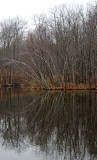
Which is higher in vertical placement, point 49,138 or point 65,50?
point 65,50

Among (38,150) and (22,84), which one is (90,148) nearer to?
(38,150)

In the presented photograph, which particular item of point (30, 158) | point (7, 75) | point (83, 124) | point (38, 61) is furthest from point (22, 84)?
point (30, 158)

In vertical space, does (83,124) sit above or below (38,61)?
below

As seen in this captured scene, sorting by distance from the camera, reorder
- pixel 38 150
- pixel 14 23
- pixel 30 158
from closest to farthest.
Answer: pixel 30 158, pixel 38 150, pixel 14 23

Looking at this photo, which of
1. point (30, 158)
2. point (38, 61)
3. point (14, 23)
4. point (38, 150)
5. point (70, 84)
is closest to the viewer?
point (30, 158)

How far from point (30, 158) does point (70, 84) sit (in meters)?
25.5

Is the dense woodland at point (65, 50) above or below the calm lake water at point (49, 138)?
above

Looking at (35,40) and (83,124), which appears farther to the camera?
(35,40)

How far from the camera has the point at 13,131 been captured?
7.68 m

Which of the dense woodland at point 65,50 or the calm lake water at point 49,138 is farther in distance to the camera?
the dense woodland at point 65,50

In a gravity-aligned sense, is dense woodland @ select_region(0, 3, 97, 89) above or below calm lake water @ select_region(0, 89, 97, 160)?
above

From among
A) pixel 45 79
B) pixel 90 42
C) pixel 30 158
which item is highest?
pixel 90 42

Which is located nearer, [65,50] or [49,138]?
[49,138]

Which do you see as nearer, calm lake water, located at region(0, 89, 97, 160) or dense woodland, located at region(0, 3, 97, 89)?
calm lake water, located at region(0, 89, 97, 160)
